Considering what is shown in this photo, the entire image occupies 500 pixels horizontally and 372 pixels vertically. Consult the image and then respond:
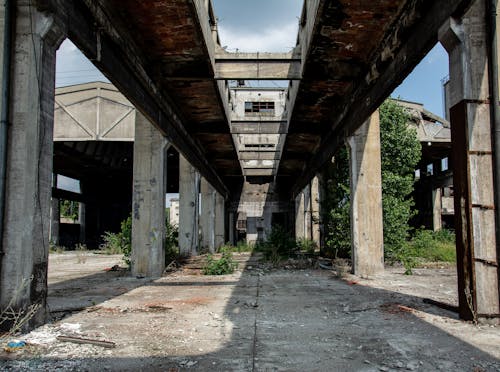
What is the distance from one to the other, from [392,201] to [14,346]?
1187 cm

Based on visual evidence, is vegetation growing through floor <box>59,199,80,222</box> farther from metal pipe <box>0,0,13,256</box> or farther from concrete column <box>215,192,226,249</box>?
metal pipe <box>0,0,13,256</box>

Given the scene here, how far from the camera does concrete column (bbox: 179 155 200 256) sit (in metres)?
16.3

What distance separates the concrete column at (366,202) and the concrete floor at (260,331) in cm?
174

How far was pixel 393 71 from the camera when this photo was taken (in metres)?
6.93

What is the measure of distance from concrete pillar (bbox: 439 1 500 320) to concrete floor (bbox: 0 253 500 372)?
450 mm

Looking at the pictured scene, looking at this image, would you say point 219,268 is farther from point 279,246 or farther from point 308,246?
point 308,246

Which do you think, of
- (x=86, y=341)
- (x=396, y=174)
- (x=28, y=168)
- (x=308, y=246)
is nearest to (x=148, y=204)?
(x=28, y=168)

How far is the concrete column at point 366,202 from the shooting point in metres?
10.0

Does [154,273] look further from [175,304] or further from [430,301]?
[430,301]

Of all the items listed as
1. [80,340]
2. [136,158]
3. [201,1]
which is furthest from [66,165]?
[80,340]

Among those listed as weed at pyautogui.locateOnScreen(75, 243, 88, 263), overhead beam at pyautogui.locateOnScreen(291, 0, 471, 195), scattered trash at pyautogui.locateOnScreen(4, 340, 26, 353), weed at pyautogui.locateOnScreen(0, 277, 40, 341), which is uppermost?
overhead beam at pyautogui.locateOnScreen(291, 0, 471, 195)

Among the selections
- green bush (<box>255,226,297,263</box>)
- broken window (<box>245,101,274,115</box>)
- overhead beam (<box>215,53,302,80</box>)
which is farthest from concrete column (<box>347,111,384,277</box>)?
broken window (<box>245,101,274,115</box>)

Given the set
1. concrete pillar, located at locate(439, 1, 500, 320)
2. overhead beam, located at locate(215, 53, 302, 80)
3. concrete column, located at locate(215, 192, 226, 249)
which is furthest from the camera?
concrete column, located at locate(215, 192, 226, 249)

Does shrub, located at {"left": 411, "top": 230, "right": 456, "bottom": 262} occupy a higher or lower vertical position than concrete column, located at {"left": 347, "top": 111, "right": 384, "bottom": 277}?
lower
